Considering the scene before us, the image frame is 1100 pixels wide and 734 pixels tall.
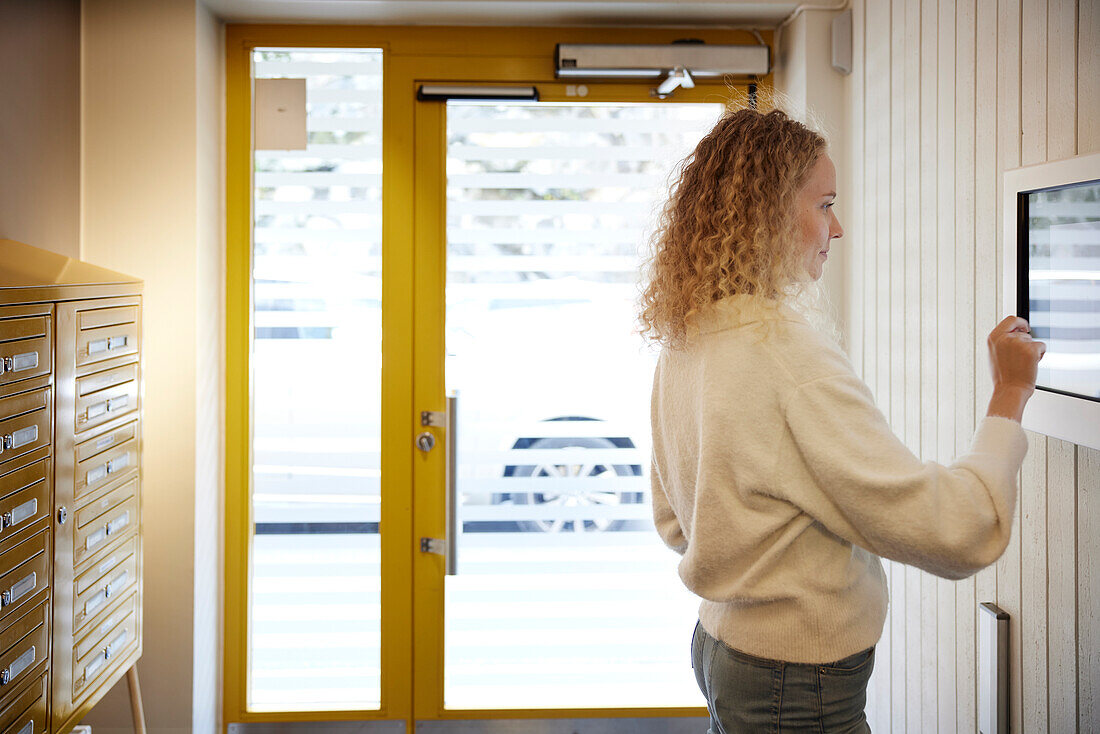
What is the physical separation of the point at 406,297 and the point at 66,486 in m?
1.11

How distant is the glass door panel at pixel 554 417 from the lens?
2.60 metres

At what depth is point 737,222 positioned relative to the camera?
1.25 metres

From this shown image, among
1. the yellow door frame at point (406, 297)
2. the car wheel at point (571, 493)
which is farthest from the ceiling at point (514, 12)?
the car wheel at point (571, 493)

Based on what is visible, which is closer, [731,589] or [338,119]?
[731,589]

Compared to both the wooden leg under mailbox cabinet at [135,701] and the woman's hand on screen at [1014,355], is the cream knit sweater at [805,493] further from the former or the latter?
the wooden leg under mailbox cabinet at [135,701]

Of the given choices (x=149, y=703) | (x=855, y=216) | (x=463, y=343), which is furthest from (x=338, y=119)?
(x=149, y=703)

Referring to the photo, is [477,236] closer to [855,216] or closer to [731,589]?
[855,216]

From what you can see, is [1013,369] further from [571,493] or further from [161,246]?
[161,246]

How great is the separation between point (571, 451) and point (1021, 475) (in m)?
1.34

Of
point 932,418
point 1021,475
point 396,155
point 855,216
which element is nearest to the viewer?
point 1021,475

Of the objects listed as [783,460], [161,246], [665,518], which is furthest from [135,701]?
[783,460]

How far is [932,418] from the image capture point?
1.86 meters

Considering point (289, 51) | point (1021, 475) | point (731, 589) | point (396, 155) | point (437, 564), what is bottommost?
point (437, 564)

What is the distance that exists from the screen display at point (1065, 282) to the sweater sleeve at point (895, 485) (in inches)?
8.3
